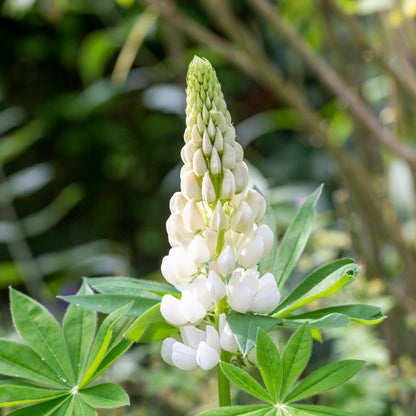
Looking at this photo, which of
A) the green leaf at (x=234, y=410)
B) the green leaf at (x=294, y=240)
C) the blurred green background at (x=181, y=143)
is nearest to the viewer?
the green leaf at (x=234, y=410)

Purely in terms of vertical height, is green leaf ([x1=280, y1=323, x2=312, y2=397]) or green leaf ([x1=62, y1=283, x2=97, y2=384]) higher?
green leaf ([x1=62, y1=283, x2=97, y2=384])

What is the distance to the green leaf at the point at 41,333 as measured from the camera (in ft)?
1.57

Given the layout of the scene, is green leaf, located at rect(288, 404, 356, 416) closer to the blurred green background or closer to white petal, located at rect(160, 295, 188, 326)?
white petal, located at rect(160, 295, 188, 326)

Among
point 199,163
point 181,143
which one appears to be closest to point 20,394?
point 199,163

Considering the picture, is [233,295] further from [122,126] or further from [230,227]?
[122,126]

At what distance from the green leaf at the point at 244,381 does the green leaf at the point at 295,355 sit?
14 millimetres

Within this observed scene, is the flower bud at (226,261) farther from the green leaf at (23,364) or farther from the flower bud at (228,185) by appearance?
the green leaf at (23,364)

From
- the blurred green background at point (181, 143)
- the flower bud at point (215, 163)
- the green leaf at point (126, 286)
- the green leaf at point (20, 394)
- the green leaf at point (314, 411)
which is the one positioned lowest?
the green leaf at point (314, 411)

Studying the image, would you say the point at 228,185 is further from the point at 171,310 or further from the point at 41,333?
the point at 41,333

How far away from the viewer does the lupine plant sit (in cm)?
43

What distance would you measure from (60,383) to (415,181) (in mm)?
1114

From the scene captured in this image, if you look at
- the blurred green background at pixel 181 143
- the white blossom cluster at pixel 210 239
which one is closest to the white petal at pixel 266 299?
the white blossom cluster at pixel 210 239

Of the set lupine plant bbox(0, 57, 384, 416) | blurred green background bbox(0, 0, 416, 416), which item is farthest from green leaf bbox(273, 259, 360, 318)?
blurred green background bbox(0, 0, 416, 416)

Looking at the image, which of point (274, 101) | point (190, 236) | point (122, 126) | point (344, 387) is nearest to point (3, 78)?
point (122, 126)
